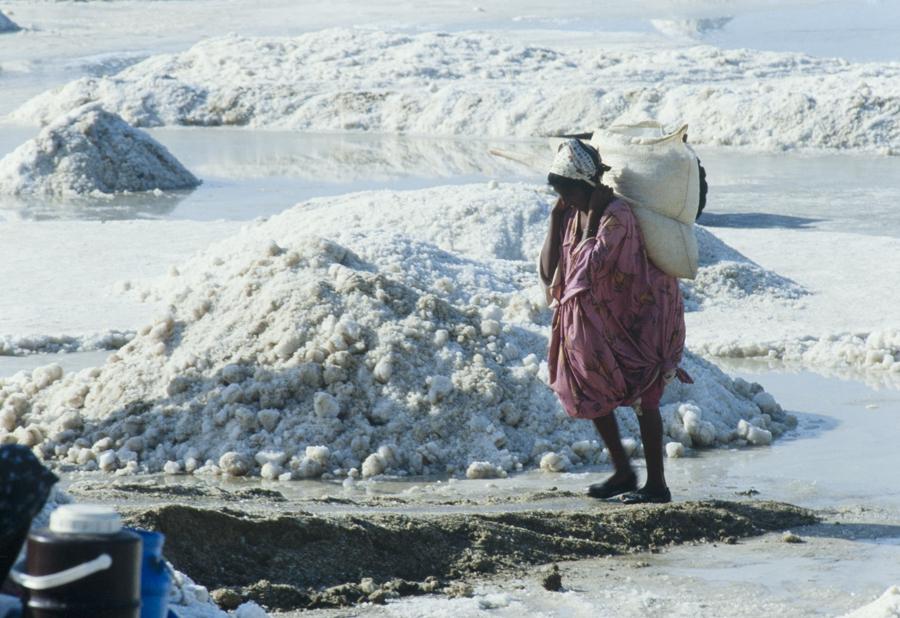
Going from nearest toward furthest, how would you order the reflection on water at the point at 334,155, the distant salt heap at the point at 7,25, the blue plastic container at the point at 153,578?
the blue plastic container at the point at 153,578
the reflection on water at the point at 334,155
the distant salt heap at the point at 7,25

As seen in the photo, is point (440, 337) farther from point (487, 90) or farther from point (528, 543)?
point (487, 90)

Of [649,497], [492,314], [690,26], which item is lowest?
[649,497]

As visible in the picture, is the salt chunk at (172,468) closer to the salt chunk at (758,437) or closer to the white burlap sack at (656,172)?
the white burlap sack at (656,172)

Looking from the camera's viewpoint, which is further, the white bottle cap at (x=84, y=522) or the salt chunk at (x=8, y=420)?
the salt chunk at (x=8, y=420)

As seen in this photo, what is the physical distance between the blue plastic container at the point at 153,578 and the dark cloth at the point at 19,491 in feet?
1.18

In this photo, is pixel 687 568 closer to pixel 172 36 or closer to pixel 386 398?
pixel 386 398

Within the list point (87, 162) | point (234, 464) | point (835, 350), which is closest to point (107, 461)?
point (234, 464)

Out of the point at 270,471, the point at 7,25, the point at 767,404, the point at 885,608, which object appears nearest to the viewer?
the point at 885,608

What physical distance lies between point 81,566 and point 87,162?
45.6 feet

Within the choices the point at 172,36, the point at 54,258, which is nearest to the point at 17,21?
the point at 172,36

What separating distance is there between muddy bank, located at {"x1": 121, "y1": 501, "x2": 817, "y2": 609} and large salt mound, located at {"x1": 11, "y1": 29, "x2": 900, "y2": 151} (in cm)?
1448

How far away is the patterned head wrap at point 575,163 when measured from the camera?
509cm

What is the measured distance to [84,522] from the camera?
228 cm

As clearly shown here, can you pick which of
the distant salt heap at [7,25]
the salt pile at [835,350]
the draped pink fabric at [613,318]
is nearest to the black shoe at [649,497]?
the draped pink fabric at [613,318]
